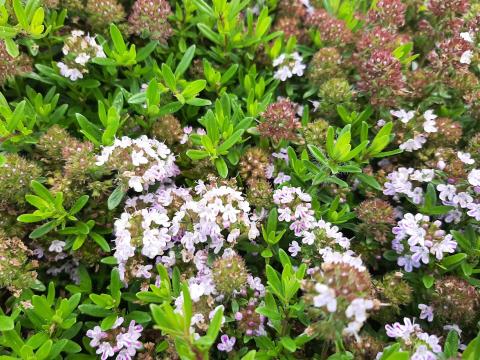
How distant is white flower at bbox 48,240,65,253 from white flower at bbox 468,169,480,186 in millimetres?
2017

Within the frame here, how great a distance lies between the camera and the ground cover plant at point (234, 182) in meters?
2.29

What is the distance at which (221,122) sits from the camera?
2.60 meters

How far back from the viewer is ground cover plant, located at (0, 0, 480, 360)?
90.2 inches

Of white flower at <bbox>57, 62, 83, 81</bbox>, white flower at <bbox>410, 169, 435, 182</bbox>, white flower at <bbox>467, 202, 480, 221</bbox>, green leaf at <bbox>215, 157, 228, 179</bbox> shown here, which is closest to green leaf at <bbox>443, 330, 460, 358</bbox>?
white flower at <bbox>467, 202, 480, 221</bbox>

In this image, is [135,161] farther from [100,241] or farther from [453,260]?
[453,260]

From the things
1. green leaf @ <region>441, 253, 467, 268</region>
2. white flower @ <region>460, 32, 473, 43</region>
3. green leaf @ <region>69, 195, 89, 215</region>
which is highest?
white flower @ <region>460, 32, 473, 43</region>

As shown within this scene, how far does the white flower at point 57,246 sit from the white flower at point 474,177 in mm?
2017

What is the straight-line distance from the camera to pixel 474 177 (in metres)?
2.50

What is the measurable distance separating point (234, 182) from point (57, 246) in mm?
923

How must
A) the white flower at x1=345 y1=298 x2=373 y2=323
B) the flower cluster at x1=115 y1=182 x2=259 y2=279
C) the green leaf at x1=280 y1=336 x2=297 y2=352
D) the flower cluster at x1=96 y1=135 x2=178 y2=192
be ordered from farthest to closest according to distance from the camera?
the flower cluster at x1=96 y1=135 x2=178 y2=192
the flower cluster at x1=115 y1=182 x2=259 y2=279
the green leaf at x1=280 y1=336 x2=297 y2=352
the white flower at x1=345 y1=298 x2=373 y2=323

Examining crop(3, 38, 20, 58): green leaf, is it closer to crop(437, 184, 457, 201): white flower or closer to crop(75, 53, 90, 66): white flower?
crop(75, 53, 90, 66): white flower

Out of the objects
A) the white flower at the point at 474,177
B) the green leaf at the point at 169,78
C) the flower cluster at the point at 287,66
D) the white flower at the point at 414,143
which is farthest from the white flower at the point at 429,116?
the green leaf at the point at 169,78

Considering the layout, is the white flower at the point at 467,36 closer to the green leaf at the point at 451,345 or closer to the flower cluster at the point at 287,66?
the flower cluster at the point at 287,66

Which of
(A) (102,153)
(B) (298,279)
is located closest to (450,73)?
(B) (298,279)
